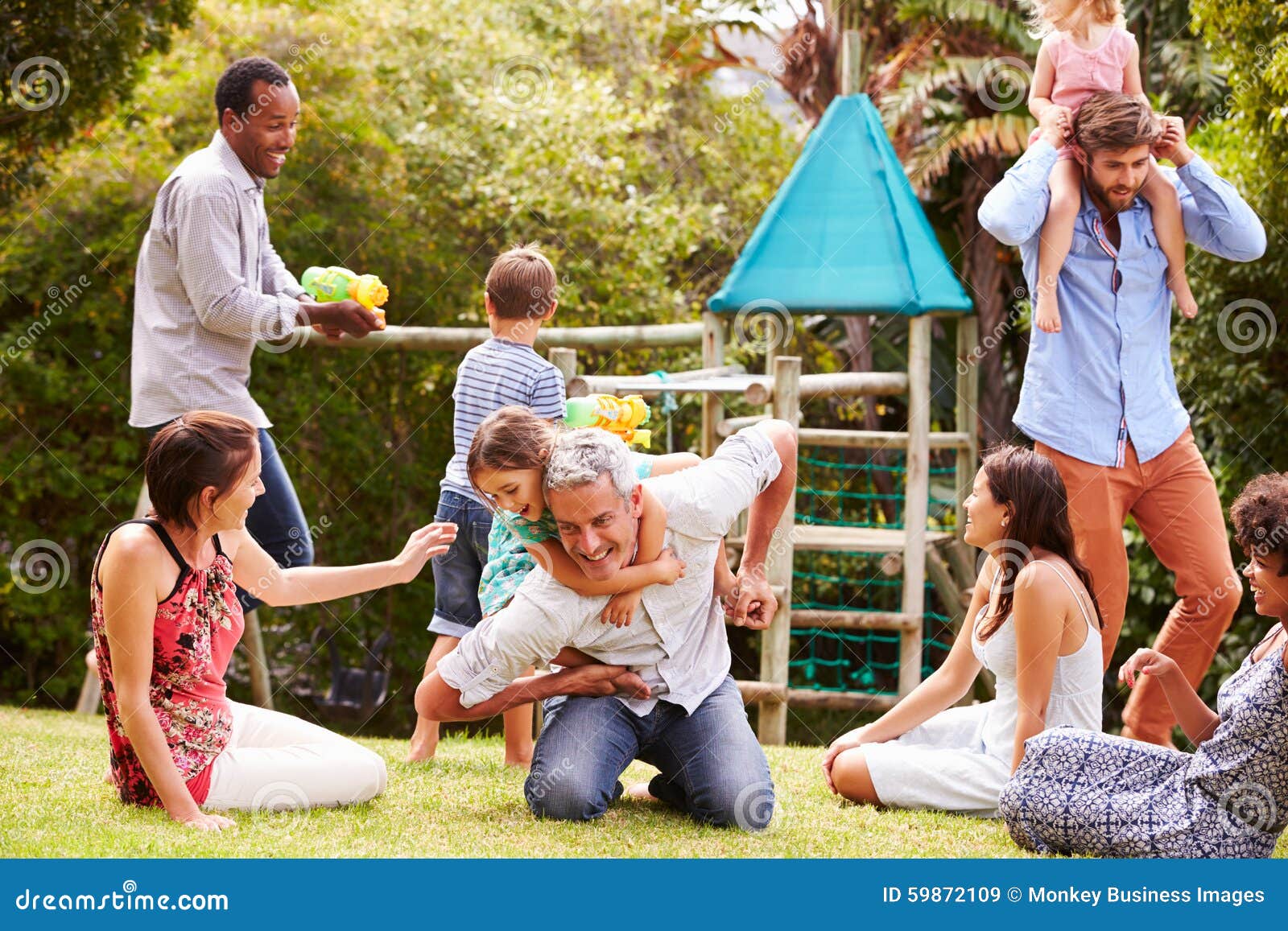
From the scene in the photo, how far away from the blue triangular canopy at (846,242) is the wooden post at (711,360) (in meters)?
0.15

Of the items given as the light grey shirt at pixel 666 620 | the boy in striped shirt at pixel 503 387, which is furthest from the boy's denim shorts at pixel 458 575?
the light grey shirt at pixel 666 620

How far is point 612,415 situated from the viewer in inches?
166

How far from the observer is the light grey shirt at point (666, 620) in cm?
360

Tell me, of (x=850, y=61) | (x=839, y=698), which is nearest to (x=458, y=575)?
(x=839, y=698)

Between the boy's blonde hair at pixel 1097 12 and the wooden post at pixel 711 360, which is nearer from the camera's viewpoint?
the boy's blonde hair at pixel 1097 12

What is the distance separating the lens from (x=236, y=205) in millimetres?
4430

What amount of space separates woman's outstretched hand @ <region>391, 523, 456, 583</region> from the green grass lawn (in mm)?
652

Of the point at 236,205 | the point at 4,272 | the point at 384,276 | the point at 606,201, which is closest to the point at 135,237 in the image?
the point at 4,272

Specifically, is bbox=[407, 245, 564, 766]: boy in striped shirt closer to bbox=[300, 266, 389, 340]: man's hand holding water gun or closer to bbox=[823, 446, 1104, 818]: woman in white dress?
bbox=[300, 266, 389, 340]: man's hand holding water gun

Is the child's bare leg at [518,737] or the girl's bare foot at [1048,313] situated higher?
the girl's bare foot at [1048,313]

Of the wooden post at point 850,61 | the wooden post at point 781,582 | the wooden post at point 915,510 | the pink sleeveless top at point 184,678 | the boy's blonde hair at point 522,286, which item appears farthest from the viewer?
the wooden post at point 850,61

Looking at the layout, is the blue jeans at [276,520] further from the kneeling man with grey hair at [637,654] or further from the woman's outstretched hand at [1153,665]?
the woman's outstretched hand at [1153,665]

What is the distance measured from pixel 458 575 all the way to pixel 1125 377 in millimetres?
2260

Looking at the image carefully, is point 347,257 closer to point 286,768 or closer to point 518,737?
point 518,737
